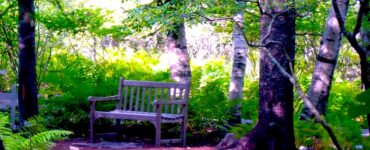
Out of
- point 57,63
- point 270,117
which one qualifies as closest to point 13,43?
point 57,63

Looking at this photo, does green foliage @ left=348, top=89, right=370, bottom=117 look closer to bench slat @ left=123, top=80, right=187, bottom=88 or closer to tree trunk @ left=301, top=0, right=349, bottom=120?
tree trunk @ left=301, top=0, right=349, bottom=120

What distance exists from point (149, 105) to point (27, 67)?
2064mm

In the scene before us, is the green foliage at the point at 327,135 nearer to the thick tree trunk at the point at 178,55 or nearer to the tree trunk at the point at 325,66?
the tree trunk at the point at 325,66

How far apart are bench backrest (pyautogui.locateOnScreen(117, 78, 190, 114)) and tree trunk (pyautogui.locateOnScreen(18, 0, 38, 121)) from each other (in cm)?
178

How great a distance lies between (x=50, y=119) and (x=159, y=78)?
6.55ft

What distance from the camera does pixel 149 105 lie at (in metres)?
6.80

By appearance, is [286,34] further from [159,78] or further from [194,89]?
[159,78]

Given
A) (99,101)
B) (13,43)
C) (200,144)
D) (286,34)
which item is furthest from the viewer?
(13,43)

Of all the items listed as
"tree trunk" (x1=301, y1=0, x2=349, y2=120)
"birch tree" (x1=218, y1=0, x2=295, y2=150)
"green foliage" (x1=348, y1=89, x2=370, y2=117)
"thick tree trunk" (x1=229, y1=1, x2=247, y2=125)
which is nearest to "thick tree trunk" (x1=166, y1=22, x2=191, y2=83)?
"thick tree trunk" (x1=229, y1=1, x2=247, y2=125)

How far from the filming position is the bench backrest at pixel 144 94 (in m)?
6.54

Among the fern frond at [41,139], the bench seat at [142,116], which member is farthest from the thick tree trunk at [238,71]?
the fern frond at [41,139]

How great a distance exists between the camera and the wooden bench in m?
6.10

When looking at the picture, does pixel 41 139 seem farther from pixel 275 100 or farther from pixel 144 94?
pixel 144 94

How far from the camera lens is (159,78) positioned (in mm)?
8016
